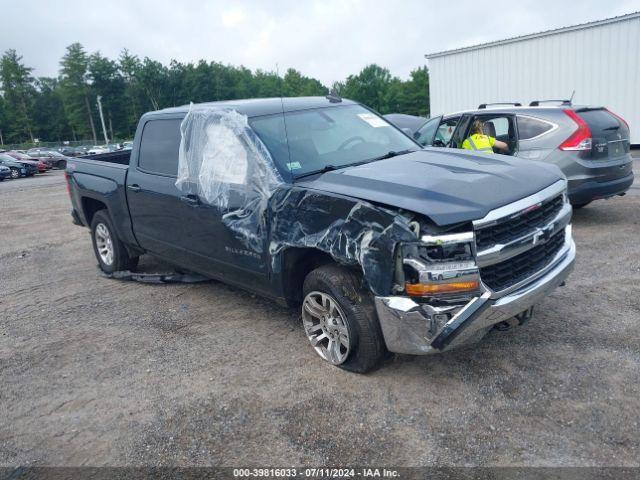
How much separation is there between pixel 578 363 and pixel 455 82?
16415 millimetres

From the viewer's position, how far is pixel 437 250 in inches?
123

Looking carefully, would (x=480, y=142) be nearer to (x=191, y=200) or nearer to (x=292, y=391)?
(x=191, y=200)

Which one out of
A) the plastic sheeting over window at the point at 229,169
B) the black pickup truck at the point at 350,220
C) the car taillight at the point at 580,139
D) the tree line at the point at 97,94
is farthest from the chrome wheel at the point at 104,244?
the tree line at the point at 97,94

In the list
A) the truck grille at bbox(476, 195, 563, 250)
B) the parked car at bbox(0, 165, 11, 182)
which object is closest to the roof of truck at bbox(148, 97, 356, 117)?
the truck grille at bbox(476, 195, 563, 250)

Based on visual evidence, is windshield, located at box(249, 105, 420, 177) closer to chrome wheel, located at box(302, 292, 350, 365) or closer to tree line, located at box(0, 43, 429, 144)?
chrome wheel, located at box(302, 292, 350, 365)

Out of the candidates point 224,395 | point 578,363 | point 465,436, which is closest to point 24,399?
point 224,395

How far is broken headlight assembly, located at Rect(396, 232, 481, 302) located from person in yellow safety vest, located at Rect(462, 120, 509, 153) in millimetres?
3901

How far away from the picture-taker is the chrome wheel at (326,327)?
12.1ft

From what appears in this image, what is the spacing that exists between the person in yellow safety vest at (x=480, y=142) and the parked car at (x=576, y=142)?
0.12 m

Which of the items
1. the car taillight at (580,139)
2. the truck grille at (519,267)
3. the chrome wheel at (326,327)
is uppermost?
the car taillight at (580,139)

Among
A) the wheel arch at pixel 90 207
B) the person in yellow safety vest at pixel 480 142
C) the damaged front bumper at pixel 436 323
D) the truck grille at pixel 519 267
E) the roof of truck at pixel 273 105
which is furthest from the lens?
the person in yellow safety vest at pixel 480 142

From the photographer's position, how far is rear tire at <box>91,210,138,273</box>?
20.7 ft

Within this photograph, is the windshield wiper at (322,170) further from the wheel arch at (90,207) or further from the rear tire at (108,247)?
the wheel arch at (90,207)

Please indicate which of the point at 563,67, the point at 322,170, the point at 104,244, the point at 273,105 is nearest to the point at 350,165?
the point at 322,170
